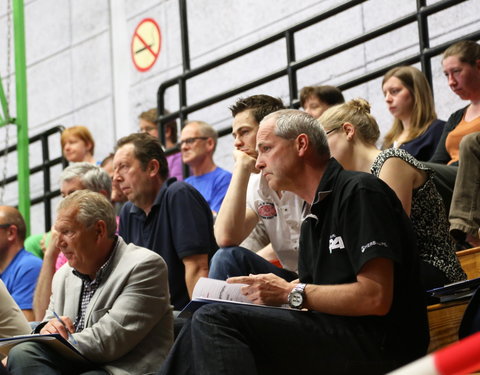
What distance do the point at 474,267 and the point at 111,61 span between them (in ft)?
14.4

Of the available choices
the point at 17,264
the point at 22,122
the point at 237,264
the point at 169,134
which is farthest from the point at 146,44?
the point at 237,264

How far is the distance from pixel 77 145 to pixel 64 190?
144 centimetres

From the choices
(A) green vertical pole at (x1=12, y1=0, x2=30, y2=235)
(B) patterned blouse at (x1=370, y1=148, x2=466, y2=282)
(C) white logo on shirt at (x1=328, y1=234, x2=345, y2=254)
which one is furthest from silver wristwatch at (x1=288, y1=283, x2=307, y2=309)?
(A) green vertical pole at (x1=12, y1=0, x2=30, y2=235)

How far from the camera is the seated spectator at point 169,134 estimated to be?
528 cm

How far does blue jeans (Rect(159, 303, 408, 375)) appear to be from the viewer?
2.03 metres

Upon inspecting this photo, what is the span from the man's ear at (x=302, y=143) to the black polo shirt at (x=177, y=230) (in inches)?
42.0

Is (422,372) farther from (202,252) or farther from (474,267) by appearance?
(202,252)

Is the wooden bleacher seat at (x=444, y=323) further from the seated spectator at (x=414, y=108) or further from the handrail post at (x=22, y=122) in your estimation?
the handrail post at (x=22, y=122)

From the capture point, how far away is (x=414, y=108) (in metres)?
3.96

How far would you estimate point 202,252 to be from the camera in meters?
3.34

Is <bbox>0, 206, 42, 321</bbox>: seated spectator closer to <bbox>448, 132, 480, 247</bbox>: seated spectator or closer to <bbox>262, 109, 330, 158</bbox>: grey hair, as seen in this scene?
<bbox>448, 132, 480, 247</bbox>: seated spectator

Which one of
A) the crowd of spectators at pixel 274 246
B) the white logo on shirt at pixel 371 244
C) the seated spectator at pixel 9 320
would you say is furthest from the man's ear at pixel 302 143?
the seated spectator at pixel 9 320

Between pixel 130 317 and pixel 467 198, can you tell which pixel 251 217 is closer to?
pixel 130 317

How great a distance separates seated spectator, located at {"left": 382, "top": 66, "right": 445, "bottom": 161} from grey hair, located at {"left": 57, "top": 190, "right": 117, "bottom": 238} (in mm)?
1468
